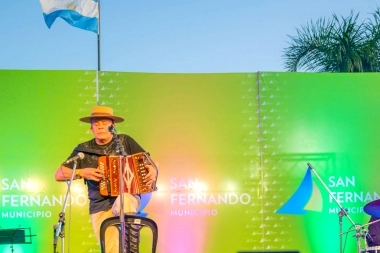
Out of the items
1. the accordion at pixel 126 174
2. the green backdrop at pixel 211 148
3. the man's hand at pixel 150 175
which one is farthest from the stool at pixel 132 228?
the green backdrop at pixel 211 148

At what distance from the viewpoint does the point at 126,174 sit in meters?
6.98

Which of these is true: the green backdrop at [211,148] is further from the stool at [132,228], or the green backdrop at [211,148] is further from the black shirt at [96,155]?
the stool at [132,228]

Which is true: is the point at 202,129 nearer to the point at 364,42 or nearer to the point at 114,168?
the point at 114,168

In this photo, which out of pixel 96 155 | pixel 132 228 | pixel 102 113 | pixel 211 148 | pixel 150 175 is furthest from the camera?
pixel 211 148

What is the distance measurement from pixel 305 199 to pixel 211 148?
137cm

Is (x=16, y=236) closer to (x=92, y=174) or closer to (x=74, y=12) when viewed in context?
(x=92, y=174)

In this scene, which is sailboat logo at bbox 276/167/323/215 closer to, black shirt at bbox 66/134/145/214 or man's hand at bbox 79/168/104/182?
black shirt at bbox 66/134/145/214

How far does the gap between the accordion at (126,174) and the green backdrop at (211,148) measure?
790mm

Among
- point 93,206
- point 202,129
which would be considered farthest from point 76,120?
point 202,129

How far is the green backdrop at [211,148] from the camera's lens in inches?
303

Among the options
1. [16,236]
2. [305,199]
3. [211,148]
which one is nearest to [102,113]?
[211,148]

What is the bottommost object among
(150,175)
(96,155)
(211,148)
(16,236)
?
(16,236)

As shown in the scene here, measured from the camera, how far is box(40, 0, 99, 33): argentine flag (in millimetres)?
8312

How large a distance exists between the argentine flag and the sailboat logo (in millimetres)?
3415
